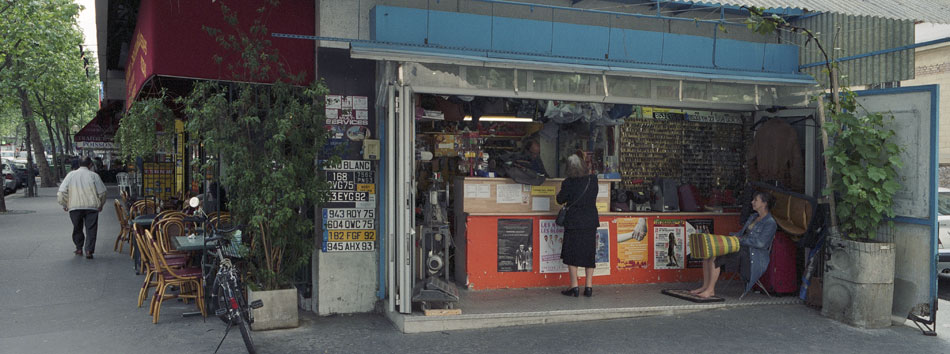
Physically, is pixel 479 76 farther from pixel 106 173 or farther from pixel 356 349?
pixel 106 173

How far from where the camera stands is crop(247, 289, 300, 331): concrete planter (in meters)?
6.26

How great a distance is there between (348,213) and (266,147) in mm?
1163

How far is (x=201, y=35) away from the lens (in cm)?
645

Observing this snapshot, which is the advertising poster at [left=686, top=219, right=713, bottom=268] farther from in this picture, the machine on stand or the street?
the machine on stand

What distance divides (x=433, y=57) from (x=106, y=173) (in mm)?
37108

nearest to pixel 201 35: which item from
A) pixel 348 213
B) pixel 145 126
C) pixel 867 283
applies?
pixel 348 213

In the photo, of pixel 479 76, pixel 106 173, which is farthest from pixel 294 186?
pixel 106 173

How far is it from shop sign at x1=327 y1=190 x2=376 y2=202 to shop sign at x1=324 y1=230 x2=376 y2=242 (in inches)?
13.0

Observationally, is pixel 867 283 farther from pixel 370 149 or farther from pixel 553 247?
pixel 370 149

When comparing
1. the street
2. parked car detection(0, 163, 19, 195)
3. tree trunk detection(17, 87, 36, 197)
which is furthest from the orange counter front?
parked car detection(0, 163, 19, 195)

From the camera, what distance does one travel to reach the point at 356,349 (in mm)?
5750

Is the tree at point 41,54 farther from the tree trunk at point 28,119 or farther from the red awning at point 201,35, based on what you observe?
the red awning at point 201,35

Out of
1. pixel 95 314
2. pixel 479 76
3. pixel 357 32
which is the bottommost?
pixel 95 314

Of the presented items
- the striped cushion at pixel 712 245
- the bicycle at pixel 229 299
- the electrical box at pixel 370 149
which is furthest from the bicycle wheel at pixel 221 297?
the striped cushion at pixel 712 245
